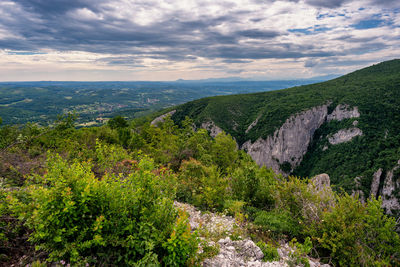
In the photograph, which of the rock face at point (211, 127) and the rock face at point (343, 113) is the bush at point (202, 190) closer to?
the rock face at point (211, 127)

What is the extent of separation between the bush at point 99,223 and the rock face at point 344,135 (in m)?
119

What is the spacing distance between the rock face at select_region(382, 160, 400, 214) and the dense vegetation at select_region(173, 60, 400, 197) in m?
3.86

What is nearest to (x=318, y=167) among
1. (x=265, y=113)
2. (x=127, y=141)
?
(x=265, y=113)

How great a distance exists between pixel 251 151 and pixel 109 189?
111 metres

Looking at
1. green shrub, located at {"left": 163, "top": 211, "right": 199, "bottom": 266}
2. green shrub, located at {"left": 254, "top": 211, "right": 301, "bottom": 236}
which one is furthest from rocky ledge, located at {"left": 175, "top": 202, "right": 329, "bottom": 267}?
green shrub, located at {"left": 254, "top": 211, "right": 301, "bottom": 236}

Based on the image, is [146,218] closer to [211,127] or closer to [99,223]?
[99,223]

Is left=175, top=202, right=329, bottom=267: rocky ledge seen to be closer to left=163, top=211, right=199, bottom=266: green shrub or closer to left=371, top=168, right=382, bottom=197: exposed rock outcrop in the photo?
left=163, top=211, right=199, bottom=266: green shrub

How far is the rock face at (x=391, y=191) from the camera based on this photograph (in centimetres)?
6269

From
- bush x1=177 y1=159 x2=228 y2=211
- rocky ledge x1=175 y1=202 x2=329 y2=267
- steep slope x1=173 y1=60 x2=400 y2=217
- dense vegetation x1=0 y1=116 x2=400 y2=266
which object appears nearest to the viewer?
dense vegetation x1=0 y1=116 x2=400 y2=266

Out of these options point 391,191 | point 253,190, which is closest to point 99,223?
point 253,190

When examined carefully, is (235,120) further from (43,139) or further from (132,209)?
(132,209)

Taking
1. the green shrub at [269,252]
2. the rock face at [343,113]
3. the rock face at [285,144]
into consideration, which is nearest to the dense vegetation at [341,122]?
the rock face at [343,113]

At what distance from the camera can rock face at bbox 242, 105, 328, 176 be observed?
10981 centimetres

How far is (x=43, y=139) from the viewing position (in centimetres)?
2311
